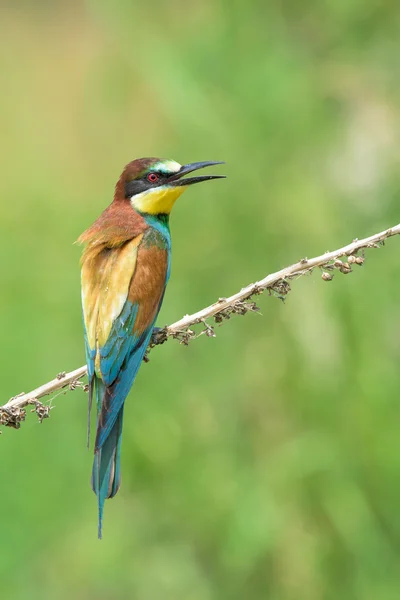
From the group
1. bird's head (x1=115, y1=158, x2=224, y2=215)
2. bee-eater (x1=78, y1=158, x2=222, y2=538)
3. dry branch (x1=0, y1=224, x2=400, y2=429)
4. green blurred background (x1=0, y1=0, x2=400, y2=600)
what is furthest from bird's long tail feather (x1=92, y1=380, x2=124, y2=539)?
green blurred background (x1=0, y1=0, x2=400, y2=600)

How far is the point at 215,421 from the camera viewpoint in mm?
4082

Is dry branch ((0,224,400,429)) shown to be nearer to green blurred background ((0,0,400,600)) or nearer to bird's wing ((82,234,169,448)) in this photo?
bird's wing ((82,234,169,448))

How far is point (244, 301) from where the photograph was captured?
2656 mm

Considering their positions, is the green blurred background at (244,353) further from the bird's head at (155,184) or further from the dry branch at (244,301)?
the dry branch at (244,301)

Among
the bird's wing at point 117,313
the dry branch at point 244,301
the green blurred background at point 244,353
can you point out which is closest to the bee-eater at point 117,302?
the bird's wing at point 117,313

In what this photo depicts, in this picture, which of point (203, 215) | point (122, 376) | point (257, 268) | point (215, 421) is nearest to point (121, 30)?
point (203, 215)

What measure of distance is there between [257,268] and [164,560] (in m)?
1.05

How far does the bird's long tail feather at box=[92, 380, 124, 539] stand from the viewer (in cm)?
296

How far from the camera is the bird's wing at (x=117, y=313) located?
2953 millimetres

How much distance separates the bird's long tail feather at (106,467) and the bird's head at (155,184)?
0.74m

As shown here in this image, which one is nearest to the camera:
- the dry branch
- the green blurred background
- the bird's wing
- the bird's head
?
the dry branch

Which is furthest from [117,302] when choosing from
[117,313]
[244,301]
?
[244,301]

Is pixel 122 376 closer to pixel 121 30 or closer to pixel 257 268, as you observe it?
pixel 257 268

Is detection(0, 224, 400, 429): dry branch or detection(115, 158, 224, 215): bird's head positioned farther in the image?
detection(115, 158, 224, 215): bird's head
